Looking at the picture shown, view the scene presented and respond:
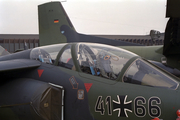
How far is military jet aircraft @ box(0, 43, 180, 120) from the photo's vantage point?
115 inches

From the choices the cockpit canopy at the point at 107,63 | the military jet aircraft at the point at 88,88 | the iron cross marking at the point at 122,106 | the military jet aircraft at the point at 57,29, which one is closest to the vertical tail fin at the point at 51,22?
the military jet aircraft at the point at 57,29

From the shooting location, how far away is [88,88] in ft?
10.6

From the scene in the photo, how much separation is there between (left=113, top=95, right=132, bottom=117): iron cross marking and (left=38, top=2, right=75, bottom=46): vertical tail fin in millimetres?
10638

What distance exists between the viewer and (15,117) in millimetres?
3465

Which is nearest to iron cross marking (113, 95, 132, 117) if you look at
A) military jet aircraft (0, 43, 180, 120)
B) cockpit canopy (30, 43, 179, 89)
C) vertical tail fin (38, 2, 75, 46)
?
military jet aircraft (0, 43, 180, 120)

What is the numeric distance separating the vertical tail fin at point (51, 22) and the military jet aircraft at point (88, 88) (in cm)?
960

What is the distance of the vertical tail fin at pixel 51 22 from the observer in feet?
43.7

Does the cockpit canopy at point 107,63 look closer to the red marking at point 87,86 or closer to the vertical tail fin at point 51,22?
the red marking at point 87,86

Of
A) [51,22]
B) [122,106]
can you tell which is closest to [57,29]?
[51,22]

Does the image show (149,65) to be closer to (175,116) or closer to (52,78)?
(175,116)

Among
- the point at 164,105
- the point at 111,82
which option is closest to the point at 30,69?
the point at 111,82

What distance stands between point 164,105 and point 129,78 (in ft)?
2.30

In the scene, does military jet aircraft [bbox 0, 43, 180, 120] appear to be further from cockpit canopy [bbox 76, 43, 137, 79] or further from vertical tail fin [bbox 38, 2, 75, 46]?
vertical tail fin [bbox 38, 2, 75, 46]

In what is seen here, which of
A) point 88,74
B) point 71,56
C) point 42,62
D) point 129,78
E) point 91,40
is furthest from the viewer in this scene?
point 91,40
